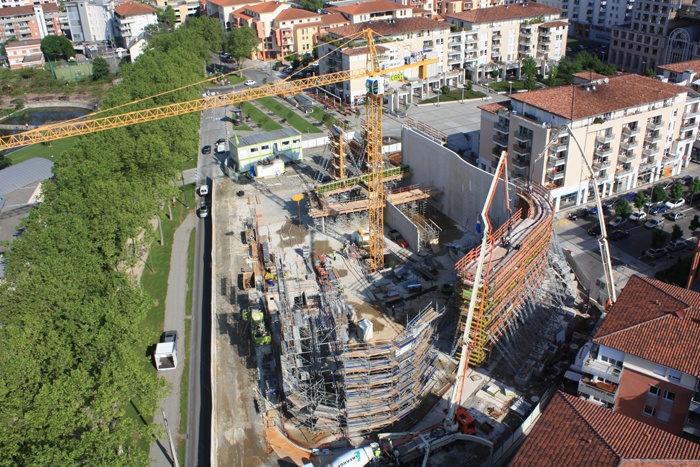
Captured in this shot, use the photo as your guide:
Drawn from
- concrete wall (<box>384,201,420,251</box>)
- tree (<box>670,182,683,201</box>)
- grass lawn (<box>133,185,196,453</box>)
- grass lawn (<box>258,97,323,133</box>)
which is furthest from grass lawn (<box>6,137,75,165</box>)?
tree (<box>670,182,683,201</box>)

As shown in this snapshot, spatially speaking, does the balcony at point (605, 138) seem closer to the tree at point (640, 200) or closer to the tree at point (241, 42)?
the tree at point (640, 200)

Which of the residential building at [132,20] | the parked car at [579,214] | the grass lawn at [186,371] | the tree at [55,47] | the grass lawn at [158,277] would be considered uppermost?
the residential building at [132,20]

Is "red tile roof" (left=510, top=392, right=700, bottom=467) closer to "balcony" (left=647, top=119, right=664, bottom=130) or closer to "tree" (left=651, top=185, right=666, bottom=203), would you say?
"tree" (left=651, top=185, right=666, bottom=203)

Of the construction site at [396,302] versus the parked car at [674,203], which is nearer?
the construction site at [396,302]

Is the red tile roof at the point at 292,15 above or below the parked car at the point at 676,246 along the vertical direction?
above

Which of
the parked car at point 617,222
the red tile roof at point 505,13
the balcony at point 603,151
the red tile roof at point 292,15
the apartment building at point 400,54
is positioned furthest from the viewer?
the red tile roof at point 292,15

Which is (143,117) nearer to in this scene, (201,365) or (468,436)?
(201,365)

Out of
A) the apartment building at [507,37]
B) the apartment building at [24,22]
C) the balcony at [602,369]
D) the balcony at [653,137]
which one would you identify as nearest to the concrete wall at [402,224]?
the balcony at [602,369]

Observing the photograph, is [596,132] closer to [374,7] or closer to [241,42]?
[374,7]

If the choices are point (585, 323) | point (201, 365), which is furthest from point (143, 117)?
point (585, 323)
